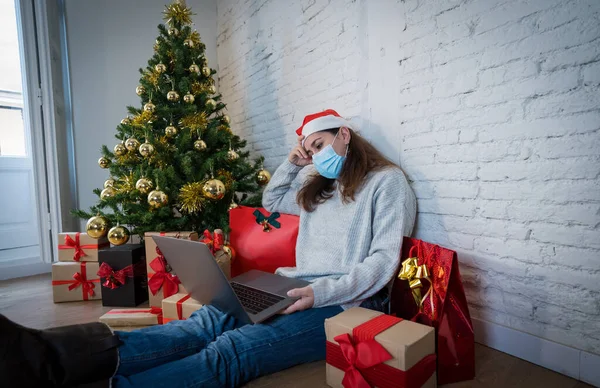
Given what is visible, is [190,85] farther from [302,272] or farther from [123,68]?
[302,272]

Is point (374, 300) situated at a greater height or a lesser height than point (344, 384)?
greater

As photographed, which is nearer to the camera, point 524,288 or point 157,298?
point 524,288

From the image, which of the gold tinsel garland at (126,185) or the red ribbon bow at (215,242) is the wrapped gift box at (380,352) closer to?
the red ribbon bow at (215,242)

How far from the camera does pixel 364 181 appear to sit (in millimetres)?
1349

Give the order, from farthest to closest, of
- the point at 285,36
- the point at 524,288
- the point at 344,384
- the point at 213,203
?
1. the point at 285,36
2. the point at 213,203
3. the point at 524,288
4. the point at 344,384

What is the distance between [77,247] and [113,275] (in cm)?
33

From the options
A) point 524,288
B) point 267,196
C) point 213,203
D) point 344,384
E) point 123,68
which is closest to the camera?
point 344,384

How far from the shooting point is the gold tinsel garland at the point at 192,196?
1960 mm

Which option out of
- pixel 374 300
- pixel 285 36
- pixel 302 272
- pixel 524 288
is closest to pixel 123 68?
pixel 285 36

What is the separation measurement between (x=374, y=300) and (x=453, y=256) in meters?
0.35

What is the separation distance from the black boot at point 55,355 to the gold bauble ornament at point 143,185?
44.5 inches

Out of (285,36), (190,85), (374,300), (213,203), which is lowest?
(374,300)

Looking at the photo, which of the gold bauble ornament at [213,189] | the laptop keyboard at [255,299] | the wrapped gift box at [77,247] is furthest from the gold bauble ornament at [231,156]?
the laptop keyboard at [255,299]

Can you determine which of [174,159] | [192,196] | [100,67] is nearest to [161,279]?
[192,196]
